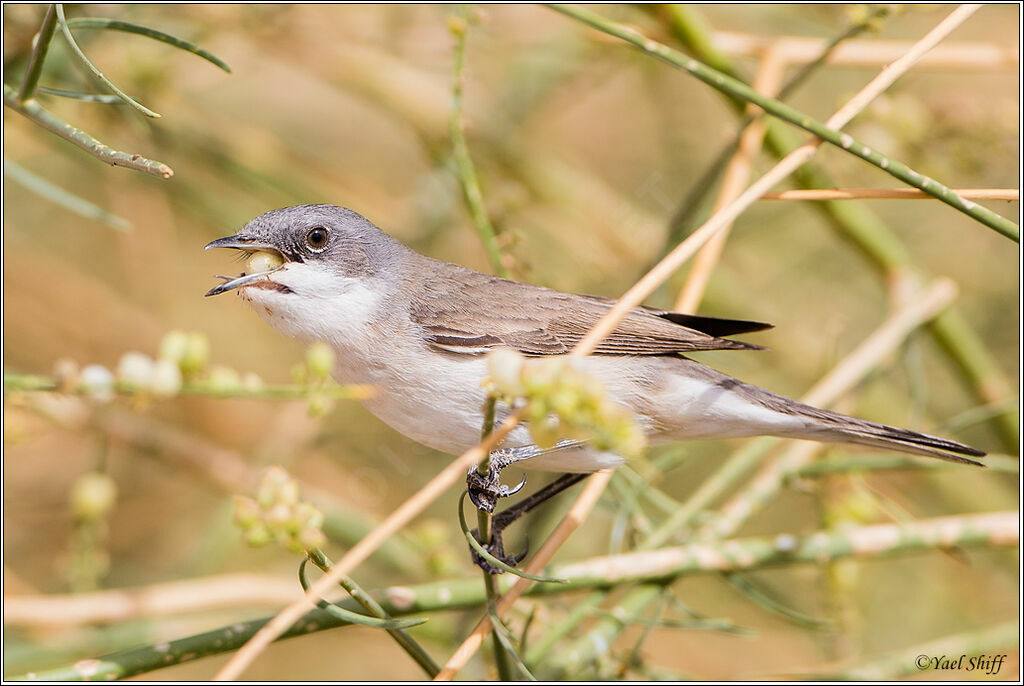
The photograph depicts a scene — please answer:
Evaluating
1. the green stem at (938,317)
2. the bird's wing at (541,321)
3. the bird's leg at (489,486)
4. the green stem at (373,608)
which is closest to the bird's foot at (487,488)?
the bird's leg at (489,486)

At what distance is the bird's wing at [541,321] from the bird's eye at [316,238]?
0.26 metres

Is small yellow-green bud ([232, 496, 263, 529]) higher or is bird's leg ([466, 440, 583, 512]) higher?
bird's leg ([466, 440, 583, 512])

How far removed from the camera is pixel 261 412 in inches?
157

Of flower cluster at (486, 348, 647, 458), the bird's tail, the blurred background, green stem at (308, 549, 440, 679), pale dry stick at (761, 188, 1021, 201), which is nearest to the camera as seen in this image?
flower cluster at (486, 348, 647, 458)

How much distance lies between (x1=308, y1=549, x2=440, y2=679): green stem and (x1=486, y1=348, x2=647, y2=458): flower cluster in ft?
1.46

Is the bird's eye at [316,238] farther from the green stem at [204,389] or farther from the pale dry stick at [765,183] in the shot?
the green stem at [204,389]

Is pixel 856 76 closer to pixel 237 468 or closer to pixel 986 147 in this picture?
pixel 986 147

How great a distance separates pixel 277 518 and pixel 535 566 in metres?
0.72

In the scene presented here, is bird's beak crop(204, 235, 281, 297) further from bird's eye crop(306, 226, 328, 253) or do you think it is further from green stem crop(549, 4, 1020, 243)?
green stem crop(549, 4, 1020, 243)

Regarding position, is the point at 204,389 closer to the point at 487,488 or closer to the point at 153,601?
the point at 487,488

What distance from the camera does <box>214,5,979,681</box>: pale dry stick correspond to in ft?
3.81

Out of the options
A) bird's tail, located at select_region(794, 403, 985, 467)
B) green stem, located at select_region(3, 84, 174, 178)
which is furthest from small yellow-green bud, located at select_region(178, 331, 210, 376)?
bird's tail, located at select_region(794, 403, 985, 467)

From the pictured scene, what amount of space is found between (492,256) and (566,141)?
3013 mm

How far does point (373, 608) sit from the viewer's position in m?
1.45
